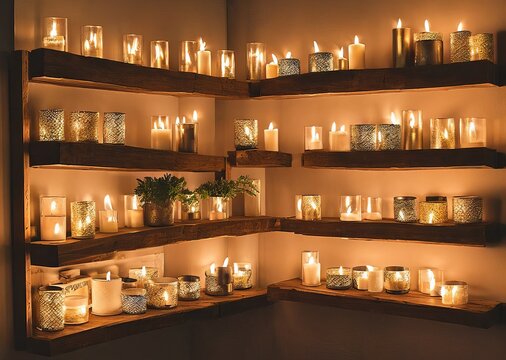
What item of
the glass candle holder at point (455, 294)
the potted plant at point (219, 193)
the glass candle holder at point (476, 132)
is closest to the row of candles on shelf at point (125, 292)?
the potted plant at point (219, 193)

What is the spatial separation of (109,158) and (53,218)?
0.28 meters

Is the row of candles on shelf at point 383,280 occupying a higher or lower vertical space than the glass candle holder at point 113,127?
lower

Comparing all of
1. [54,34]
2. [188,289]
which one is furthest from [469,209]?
[54,34]

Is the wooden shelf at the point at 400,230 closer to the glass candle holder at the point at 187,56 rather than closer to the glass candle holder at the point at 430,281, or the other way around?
the glass candle holder at the point at 430,281

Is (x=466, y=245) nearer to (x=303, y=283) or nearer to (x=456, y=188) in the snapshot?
(x=456, y=188)

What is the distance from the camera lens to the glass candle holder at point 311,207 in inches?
129

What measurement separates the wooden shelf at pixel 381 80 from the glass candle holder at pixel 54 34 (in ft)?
3.09

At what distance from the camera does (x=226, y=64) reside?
3365 millimetres

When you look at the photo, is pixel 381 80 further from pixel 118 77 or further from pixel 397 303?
pixel 118 77

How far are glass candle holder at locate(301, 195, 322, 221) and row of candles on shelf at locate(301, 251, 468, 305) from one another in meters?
0.15

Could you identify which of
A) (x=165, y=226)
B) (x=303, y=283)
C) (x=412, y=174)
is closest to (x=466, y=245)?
(x=412, y=174)

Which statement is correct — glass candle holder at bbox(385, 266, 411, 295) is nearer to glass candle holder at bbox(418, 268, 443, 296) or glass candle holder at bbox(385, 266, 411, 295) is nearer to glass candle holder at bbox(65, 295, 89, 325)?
glass candle holder at bbox(418, 268, 443, 296)

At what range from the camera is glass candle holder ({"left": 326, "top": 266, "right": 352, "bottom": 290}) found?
3193 mm

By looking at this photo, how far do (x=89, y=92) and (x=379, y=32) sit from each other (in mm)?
1202
